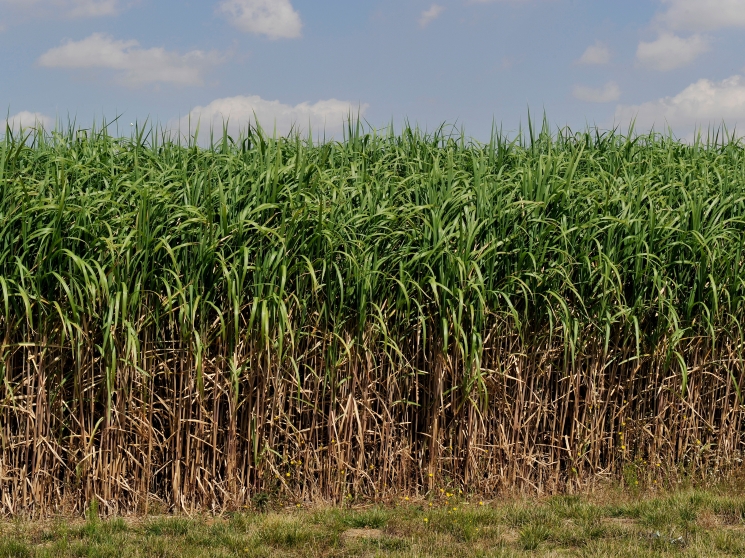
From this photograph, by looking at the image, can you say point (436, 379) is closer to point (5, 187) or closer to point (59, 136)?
point (5, 187)

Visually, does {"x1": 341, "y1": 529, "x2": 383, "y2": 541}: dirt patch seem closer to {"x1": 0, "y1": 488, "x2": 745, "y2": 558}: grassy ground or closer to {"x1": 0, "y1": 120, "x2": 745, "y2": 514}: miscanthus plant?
{"x1": 0, "y1": 488, "x2": 745, "y2": 558}: grassy ground

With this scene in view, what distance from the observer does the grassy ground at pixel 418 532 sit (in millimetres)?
3895

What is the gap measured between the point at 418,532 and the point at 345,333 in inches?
44.5

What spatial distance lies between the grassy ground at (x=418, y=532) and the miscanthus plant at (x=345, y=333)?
0.21 metres

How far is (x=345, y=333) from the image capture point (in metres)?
4.47

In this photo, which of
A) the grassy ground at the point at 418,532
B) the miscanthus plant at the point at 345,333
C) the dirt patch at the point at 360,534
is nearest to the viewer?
the grassy ground at the point at 418,532

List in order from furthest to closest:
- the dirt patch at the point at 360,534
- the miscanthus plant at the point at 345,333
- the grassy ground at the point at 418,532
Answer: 1. the miscanthus plant at the point at 345,333
2. the dirt patch at the point at 360,534
3. the grassy ground at the point at 418,532

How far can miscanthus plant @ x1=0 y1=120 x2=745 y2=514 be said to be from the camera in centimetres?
422

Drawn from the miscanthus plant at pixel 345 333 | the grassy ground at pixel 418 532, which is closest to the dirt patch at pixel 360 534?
the grassy ground at pixel 418 532

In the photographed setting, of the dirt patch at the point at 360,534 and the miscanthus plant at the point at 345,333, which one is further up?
the miscanthus plant at the point at 345,333

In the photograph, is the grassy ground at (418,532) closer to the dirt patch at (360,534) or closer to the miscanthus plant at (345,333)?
the dirt patch at (360,534)

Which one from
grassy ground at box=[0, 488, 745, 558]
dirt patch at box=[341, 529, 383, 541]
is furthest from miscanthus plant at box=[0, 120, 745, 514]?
dirt patch at box=[341, 529, 383, 541]

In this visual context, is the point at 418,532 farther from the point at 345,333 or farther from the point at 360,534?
the point at 345,333

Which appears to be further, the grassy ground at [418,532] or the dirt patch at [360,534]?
the dirt patch at [360,534]
